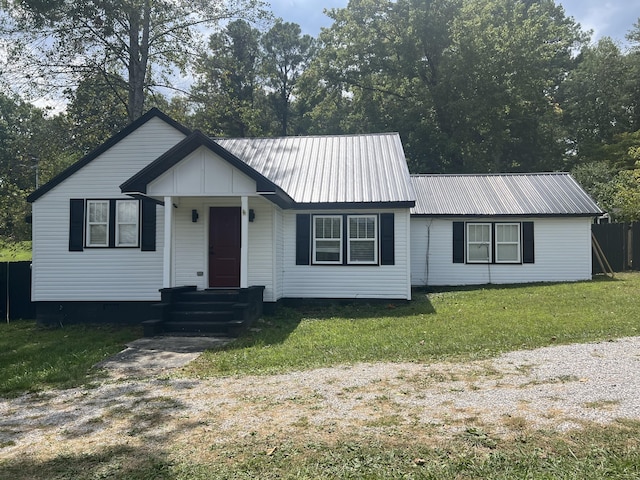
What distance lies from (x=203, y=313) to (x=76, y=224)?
4751 millimetres

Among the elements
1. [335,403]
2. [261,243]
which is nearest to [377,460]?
[335,403]

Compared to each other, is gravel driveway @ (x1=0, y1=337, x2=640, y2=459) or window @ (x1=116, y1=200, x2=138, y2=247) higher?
window @ (x1=116, y1=200, x2=138, y2=247)

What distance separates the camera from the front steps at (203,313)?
9.34 meters

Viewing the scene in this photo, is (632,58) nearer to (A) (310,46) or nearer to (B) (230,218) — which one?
(A) (310,46)

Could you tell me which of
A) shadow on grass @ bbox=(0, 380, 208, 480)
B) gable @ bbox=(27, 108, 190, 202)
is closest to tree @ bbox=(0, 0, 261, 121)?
gable @ bbox=(27, 108, 190, 202)

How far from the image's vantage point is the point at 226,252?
38.1ft

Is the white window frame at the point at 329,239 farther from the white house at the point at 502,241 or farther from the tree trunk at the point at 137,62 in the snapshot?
the tree trunk at the point at 137,62

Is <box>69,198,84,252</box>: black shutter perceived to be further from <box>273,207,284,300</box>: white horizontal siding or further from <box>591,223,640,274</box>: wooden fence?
<box>591,223,640,274</box>: wooden fence

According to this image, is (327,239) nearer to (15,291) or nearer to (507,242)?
(507,242)

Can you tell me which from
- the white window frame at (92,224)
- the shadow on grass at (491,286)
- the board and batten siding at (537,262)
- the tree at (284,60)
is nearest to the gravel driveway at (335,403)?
the white window frame at (92,224)

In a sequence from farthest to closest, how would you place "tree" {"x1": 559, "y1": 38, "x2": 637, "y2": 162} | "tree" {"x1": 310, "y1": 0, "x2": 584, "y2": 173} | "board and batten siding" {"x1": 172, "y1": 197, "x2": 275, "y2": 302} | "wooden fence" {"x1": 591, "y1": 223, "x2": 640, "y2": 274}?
"tree" {"x1": 559, "y1": 38, "x2": 637, "y2": 162} → "tree" {"x1": 310, "y1": 0, "x2": 584, "y2": 173} → "wooden fence" {"x1": 591, "y1": 223, "x2": 640, "y2": 274} → "board and batten siding" {"x1": 172, "y1": 197, "x2": 275, "y2": 302}

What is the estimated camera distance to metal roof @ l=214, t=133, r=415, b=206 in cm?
1201

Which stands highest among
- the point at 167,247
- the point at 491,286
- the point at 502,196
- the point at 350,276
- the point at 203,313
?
the point at 502,196

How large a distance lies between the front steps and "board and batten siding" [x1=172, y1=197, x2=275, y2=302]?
1132mm
